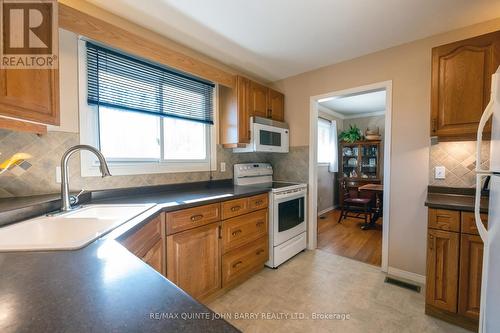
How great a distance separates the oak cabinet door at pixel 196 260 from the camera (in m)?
1.59

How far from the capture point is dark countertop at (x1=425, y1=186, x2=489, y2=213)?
1.55 meters

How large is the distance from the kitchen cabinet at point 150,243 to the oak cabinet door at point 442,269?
197cm

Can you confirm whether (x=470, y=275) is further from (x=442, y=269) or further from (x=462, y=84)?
(x=462, y=84)

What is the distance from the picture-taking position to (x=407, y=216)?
2.24 meters

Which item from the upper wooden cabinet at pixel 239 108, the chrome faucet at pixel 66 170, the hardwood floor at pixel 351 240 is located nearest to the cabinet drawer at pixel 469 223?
the hardwood floor at pixel 351 240

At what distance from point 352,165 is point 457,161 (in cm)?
340

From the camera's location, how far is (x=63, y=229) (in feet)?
3.96

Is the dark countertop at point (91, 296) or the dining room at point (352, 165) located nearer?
the dark countertop at point (91, 296)

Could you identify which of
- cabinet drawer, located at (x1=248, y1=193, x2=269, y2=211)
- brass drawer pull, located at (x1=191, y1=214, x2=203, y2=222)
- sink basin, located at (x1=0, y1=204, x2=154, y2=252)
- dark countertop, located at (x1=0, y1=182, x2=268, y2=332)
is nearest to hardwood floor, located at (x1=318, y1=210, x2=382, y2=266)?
cabinet drawer, located at (x1=248, y1=193, x2=269, y2=211)

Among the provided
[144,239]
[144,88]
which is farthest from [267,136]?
[144,239]

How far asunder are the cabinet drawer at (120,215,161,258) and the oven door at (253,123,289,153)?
1.50 metres

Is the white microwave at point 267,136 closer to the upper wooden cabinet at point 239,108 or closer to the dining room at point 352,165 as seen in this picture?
the upper wooden cabinet at point 239,108

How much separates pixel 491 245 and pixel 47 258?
1.94 metres

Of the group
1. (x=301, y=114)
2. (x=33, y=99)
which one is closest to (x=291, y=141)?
(x=301, y=114)
